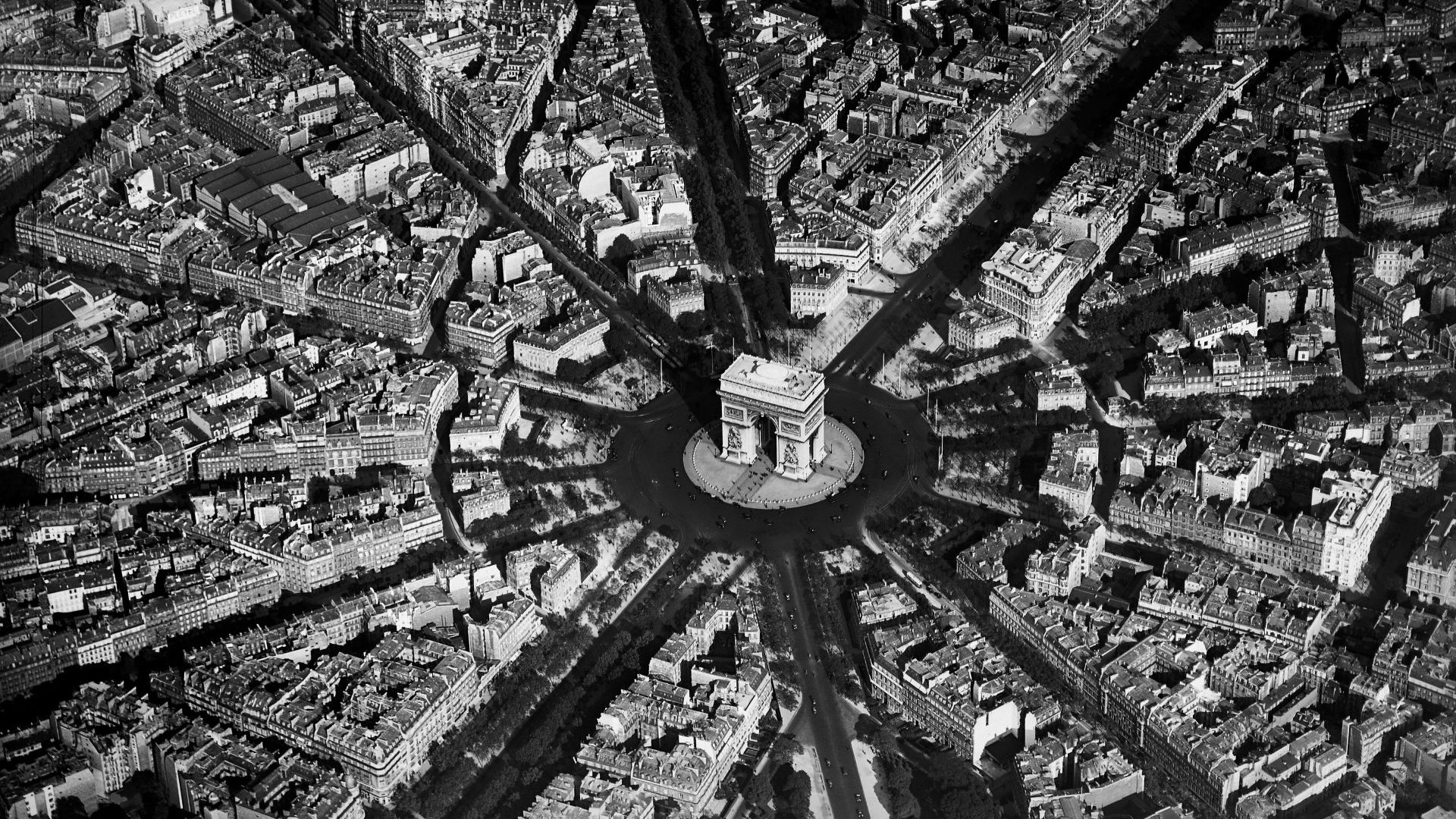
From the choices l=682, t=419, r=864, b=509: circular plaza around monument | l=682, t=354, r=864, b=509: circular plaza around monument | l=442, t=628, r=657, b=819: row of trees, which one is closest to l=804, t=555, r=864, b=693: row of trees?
l=682, t=419, r=864, b=509: circular plaza around monument

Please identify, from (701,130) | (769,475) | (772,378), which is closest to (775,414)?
(772,378)

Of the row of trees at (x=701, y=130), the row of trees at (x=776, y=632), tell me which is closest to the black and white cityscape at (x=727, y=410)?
the row of trees at (x=776, y=632)

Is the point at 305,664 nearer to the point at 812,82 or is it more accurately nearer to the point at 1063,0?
the point at 812,82

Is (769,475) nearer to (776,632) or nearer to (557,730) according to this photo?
(776,632)

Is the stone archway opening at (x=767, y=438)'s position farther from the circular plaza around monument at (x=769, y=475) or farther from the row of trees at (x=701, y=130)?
the row of trees at (x=701, y=130)

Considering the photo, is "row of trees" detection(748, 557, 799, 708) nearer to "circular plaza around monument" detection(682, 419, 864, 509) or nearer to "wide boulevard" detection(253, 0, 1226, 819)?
"wide boulevard" detection(253, 0, 1226, 819)

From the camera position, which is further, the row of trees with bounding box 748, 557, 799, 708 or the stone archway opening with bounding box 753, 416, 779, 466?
the stone archway opening with bounding box 753, 416, 779, 466

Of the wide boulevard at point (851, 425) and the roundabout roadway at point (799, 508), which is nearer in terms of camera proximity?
the wide boulevard at point (851, 425)
